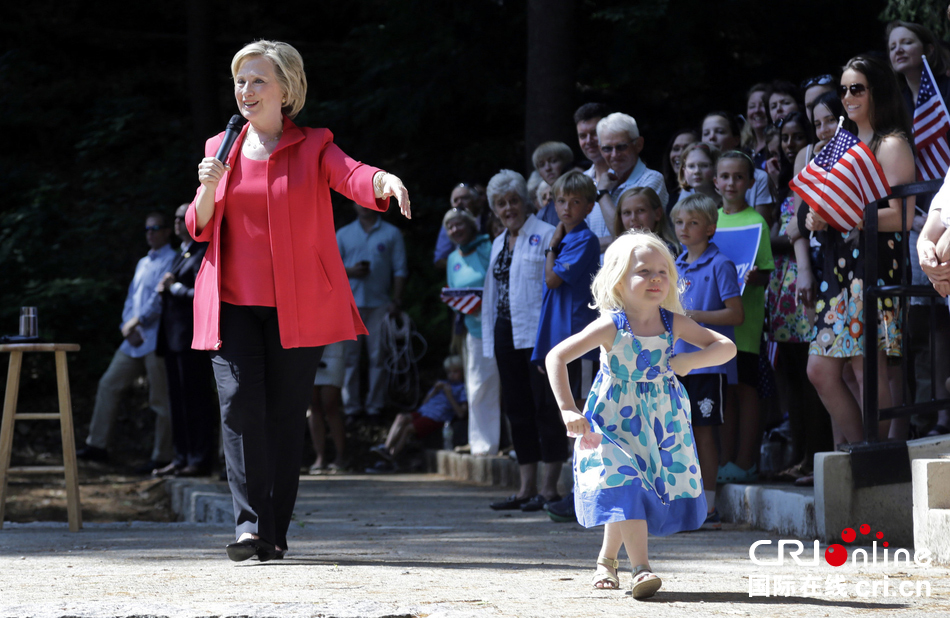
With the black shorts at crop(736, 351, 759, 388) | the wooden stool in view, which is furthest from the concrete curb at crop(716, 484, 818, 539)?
the wooden stool

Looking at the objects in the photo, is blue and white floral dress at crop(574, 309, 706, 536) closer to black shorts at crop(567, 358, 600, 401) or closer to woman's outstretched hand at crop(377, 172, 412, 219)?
woman's outstretched hand at crop(377, 172, 412, 219)

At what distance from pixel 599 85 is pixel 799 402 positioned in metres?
5.22

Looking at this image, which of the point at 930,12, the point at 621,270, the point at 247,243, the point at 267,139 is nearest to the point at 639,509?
the point at 621,270

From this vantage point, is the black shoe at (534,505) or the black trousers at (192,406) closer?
the black shoe at (534,505)

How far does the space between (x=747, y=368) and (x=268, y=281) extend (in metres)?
2.55

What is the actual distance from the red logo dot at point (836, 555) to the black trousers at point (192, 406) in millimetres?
5469

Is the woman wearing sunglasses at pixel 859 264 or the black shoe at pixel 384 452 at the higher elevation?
the woman wearing sunglasses at pixel 859 264

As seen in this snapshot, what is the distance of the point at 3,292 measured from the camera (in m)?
11.4

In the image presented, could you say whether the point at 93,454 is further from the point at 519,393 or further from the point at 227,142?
the point at 227,142

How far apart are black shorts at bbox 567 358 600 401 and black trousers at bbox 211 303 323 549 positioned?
1774mm

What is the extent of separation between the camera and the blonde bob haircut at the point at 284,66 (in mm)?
4234

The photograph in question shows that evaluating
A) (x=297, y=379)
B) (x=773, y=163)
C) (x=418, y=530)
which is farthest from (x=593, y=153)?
(x=297, y=379)

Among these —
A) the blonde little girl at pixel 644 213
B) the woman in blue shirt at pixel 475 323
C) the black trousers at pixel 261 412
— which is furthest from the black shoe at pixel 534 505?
the black trousers at pixel 261 412

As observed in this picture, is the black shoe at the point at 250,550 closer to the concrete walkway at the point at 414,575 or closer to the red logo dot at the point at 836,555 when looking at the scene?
the concrete walkway at the point at 414,575
